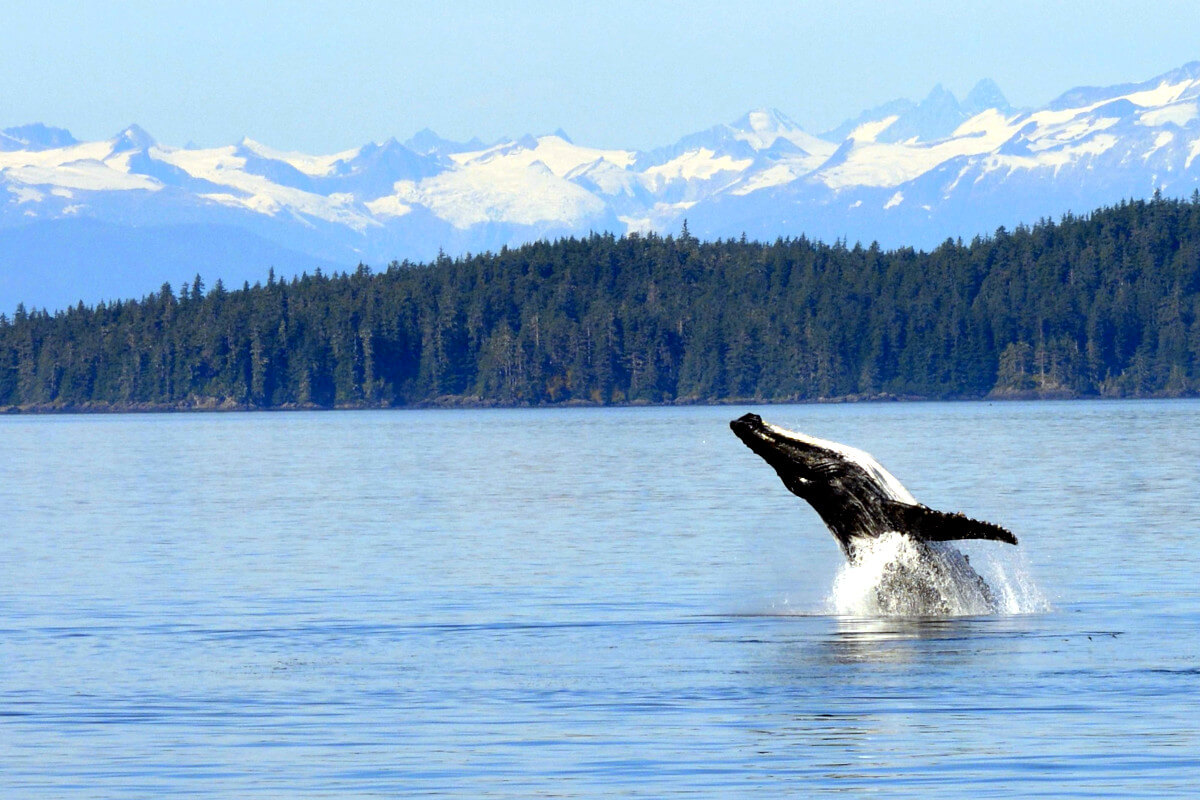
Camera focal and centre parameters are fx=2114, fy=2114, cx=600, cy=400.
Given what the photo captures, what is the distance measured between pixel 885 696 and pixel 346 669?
7.48 m

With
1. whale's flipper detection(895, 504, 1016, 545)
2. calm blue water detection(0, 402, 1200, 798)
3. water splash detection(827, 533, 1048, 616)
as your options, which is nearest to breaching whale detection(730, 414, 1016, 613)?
whale's flipper detection(895, 504, 1016, 545)

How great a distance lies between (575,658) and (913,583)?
484 centimetres

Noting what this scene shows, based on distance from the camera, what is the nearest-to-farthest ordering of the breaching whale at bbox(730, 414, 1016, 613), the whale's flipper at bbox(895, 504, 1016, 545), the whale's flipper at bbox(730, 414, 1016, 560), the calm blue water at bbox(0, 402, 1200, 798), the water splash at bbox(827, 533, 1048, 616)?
the calm blue water at bbox(0, 402, 1200, 798) → the whale's flipper at bbox(895, 504, 1016, 545) → the breaching whale at bbox(730, 414, 1016, 613) → the whale's flipper at bbox(730, 414, 1016, 560) → the water splash at bbox(827, 533, 1048, 616)

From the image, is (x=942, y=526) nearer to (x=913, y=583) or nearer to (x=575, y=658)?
(x=913, y=583)

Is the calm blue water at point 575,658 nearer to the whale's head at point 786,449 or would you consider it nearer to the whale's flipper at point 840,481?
the whale's flipper at point 840,481

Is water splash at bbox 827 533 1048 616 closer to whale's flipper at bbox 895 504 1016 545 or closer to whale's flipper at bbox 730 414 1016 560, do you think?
whale's flipper at bbox 730 414 1016 560

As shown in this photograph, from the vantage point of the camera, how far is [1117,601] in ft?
112

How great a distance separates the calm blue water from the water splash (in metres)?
0.41

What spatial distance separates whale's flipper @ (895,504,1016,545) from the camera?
2488 centimetres

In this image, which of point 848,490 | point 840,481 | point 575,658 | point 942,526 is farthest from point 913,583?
point 575,658

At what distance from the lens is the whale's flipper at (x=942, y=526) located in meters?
24.9

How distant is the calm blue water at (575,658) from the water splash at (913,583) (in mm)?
407

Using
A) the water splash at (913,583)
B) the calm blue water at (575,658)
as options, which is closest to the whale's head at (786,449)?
the water splash at (913,583)

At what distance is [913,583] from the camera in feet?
95.4
